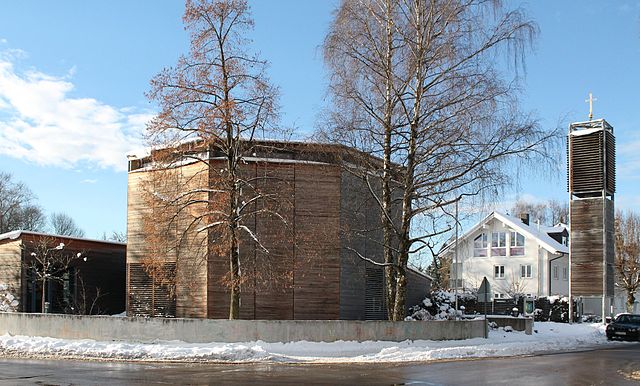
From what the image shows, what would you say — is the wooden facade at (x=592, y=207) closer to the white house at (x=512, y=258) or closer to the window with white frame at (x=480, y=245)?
the white house at (x=512, y=258)

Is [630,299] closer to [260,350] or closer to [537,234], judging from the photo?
[537,234]

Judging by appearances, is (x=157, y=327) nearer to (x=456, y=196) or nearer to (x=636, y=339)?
(x=456, y=196)

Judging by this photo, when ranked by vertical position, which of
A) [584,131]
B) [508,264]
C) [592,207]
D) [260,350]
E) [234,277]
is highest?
[584,131]

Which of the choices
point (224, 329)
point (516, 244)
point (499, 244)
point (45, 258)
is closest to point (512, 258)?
point (516, 244)

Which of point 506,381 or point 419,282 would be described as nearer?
point 506,381

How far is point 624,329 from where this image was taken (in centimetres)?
3369

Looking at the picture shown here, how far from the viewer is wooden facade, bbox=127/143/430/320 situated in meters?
27.9

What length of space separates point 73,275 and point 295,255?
16027mm

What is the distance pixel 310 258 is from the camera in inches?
1093

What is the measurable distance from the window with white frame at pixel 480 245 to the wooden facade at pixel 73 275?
34.6m

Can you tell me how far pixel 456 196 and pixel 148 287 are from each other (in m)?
14.8

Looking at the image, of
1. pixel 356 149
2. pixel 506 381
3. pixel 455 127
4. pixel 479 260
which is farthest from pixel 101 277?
pixel 479 260

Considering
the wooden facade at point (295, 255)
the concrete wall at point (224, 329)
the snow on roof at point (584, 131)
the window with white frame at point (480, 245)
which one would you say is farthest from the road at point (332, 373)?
the window with white frame at point (480, 245)

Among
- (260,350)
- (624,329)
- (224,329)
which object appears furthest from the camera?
(624,329)
